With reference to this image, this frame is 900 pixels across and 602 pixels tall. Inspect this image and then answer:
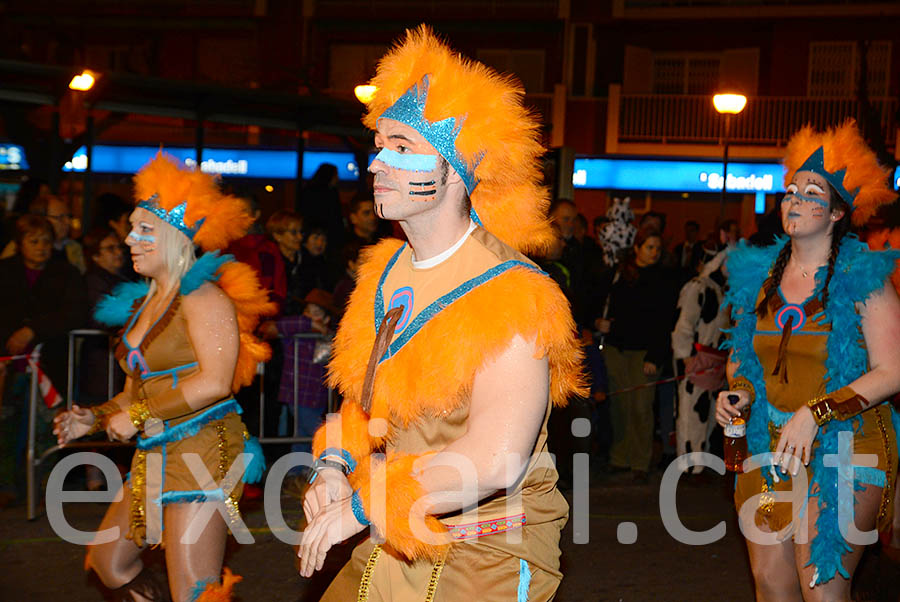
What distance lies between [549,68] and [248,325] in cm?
2585

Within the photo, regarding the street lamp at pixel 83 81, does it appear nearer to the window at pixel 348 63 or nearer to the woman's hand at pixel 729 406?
the woman's hand at pixel 729 406

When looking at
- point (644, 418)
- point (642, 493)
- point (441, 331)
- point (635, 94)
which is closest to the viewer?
point (441, 331)

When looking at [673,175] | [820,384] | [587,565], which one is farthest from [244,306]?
[673,175]

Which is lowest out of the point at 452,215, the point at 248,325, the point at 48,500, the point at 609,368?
the point at 48,500

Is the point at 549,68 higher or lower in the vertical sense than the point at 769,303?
higher

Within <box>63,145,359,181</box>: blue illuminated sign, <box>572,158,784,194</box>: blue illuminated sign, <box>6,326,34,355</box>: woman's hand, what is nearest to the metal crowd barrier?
<box>6,326,34,355</box>: woman's hand

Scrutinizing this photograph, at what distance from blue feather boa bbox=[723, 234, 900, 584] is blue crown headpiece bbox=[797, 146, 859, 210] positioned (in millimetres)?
181

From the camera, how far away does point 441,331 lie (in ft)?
8.92

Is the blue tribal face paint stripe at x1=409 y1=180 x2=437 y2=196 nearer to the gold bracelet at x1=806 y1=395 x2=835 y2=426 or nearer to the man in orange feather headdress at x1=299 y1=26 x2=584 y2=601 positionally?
the man in orange feather headdress at x1=299 y1=26 x2=584 y2=601

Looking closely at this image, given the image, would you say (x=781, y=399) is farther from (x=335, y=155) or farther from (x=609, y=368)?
(x=335, y=155)

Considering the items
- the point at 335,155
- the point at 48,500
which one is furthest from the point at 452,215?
the point at 335,155

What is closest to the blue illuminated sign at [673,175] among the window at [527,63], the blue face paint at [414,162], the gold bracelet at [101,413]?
the window at [527,63]

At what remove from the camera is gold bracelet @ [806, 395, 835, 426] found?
4.05 metres

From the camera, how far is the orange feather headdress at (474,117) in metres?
2.82
